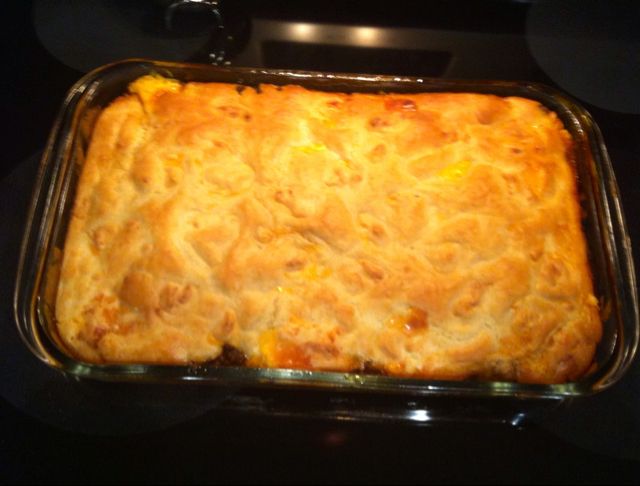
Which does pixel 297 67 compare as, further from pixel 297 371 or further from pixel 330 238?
pixel 297 371

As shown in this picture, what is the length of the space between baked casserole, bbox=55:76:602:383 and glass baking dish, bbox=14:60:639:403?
0.14 feet

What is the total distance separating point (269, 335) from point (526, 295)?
0.64 meters

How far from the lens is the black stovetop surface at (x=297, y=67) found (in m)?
1.39

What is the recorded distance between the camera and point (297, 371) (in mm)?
1287

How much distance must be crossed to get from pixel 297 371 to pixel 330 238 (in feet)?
1.14

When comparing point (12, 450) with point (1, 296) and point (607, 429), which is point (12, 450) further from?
point (607, 429)

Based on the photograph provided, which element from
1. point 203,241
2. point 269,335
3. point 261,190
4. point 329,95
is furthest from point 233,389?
point 329,95

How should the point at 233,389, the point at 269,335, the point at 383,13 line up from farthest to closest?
the point at 383,13
the point at 233,389
the point at 269,335

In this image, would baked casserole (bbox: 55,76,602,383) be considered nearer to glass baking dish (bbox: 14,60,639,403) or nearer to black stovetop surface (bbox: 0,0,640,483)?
glass baking dish (bbox: 14,60,639,403)

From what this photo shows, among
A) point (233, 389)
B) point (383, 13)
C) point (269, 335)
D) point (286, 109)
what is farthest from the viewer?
point (383, 13)

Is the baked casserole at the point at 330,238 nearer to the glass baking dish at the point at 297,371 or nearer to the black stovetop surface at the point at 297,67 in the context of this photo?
the glass baking dish at the point at 297,371

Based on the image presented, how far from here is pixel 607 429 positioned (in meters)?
1.45

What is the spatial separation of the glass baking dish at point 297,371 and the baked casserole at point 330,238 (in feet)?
0.14

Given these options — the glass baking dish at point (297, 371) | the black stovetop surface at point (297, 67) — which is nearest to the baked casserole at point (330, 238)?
the glass baking dish at point (297, 371)
